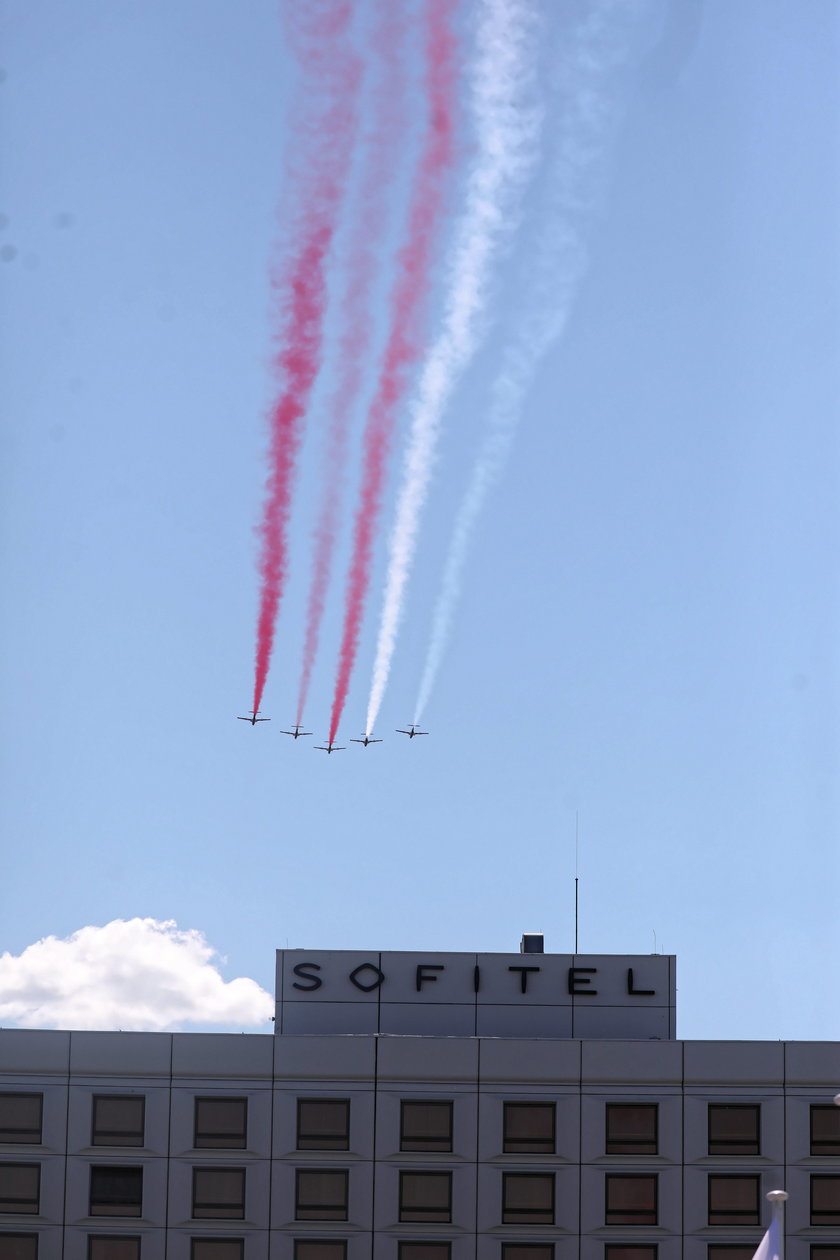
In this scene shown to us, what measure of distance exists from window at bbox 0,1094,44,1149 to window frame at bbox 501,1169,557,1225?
20339 mm

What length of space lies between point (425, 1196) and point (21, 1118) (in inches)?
706

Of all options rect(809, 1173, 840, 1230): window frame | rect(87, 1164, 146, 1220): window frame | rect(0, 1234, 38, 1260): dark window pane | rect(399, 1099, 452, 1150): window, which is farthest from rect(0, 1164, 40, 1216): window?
rect(809, 1173, 840, 1230): window frame

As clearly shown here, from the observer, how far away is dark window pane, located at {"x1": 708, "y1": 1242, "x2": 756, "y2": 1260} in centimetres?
7531

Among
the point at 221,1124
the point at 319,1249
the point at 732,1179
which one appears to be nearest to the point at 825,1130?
the point at 732,1179

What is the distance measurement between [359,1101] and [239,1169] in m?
5.88

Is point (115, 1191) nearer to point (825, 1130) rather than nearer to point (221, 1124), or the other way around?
point (221, 1124)

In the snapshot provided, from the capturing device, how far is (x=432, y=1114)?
76.8m

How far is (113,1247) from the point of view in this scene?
7525cm

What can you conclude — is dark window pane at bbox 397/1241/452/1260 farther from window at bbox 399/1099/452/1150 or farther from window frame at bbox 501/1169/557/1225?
window at bbox 399/1099/452/1150

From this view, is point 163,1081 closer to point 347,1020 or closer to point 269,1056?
point 269,1056

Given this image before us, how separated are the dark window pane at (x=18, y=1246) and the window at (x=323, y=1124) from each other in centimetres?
1204

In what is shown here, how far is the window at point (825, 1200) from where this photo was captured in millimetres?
75938

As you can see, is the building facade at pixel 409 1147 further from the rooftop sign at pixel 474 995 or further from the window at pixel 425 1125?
the rooftop sign at pixel 474 995

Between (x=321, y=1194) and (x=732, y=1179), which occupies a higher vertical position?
(x=732, y=1179)
